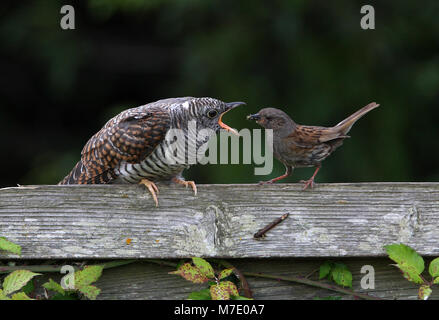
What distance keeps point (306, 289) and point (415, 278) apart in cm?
35

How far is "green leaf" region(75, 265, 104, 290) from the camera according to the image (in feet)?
5.88

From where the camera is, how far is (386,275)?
1.94m

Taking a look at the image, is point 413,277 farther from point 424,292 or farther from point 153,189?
point 153,189

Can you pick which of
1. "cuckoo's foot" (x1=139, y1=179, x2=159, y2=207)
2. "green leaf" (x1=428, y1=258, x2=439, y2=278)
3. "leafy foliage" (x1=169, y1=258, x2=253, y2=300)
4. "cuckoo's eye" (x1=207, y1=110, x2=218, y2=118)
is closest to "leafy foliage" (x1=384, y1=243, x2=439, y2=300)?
"green leaf" (x1=428, y1=258, x2=439, y2=278)

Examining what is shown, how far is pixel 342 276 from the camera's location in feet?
6.18

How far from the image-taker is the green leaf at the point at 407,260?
178cm

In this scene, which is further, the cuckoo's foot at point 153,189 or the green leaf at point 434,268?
the cuckoo's foot at point 153,189

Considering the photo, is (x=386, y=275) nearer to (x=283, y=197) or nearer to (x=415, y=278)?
(x=415, y=278)

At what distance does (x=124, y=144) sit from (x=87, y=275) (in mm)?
901

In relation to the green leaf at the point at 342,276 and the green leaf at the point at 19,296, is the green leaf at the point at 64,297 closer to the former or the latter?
the green leaf at the point at 19,296

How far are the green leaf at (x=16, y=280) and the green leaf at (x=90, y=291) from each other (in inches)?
5.8

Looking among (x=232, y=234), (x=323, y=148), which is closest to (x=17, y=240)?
(x=232, y=234)

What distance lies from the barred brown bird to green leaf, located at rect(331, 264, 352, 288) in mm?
817

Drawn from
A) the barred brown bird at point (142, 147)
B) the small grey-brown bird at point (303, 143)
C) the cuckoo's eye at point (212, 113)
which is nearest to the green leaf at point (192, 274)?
the barred brown bird at point (142, 147)
